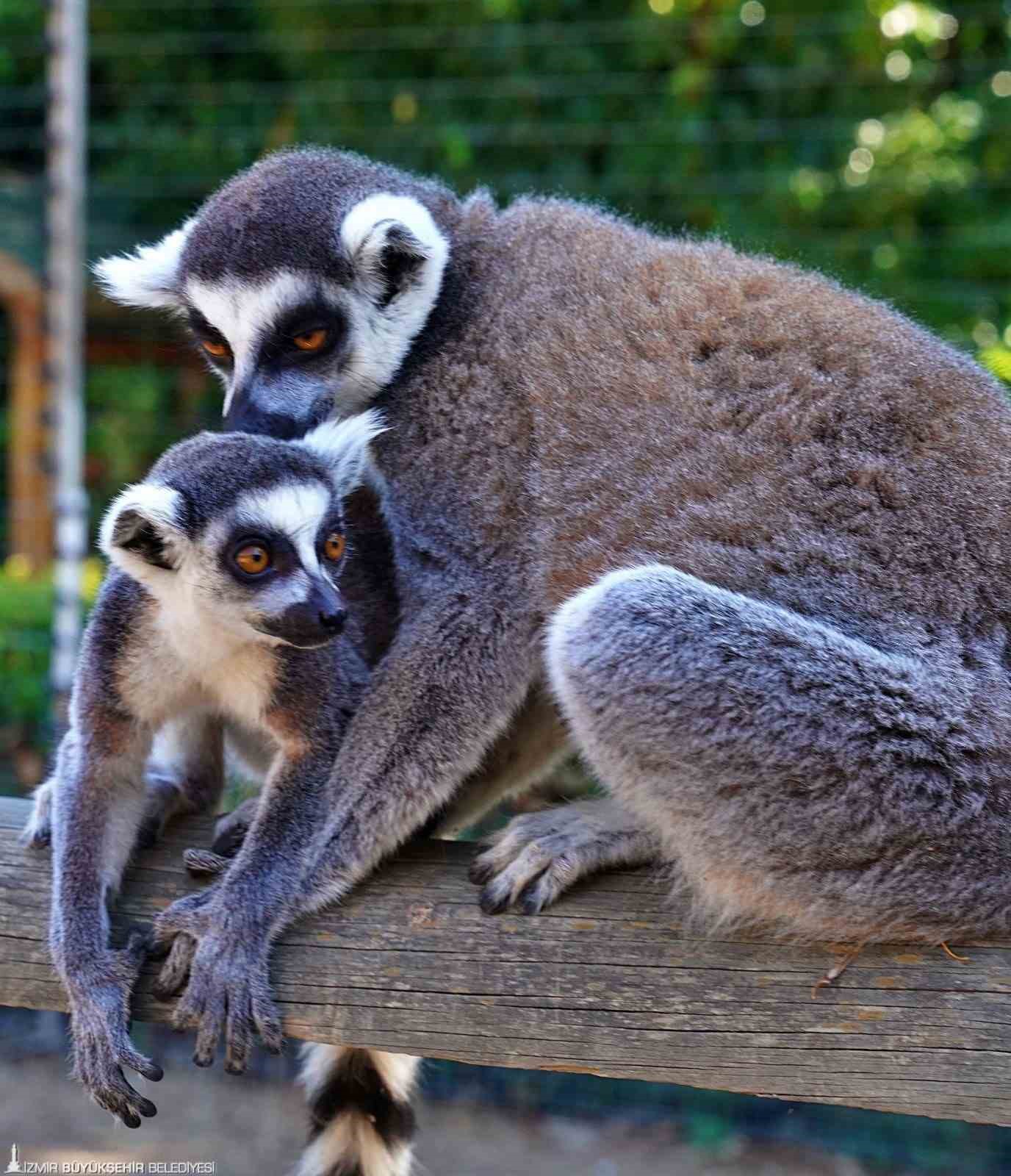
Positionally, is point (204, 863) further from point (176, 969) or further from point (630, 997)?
point (630, 997)

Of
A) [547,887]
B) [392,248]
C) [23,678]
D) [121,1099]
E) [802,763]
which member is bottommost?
[23,678]

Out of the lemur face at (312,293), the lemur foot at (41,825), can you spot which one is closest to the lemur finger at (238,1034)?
the lemur foot at (41,825)

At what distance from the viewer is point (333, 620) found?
127 inches

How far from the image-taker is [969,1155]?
6.45 metres

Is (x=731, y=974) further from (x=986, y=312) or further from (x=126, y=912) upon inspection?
(x=986, y=312)

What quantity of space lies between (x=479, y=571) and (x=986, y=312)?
231 inches

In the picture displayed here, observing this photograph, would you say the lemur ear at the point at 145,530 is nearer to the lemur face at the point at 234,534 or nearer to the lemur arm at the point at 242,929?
the lemur face at the point at 234,534

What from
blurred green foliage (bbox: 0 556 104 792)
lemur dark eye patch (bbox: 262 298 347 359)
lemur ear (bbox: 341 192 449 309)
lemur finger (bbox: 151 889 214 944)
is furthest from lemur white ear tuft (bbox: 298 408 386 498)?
blurred green foliage (bbox: 0 556 104 792)

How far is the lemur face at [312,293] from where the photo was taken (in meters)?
3.78

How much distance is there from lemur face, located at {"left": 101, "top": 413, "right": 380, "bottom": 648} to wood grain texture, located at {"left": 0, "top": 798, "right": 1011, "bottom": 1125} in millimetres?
746

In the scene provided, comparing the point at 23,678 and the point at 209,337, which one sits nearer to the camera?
the point at 209,337

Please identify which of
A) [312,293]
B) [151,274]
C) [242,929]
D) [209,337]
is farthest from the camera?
[151,274]

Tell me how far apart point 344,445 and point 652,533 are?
79 centimetres

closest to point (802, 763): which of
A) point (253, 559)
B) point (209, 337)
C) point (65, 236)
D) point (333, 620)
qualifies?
point (333, 620)
